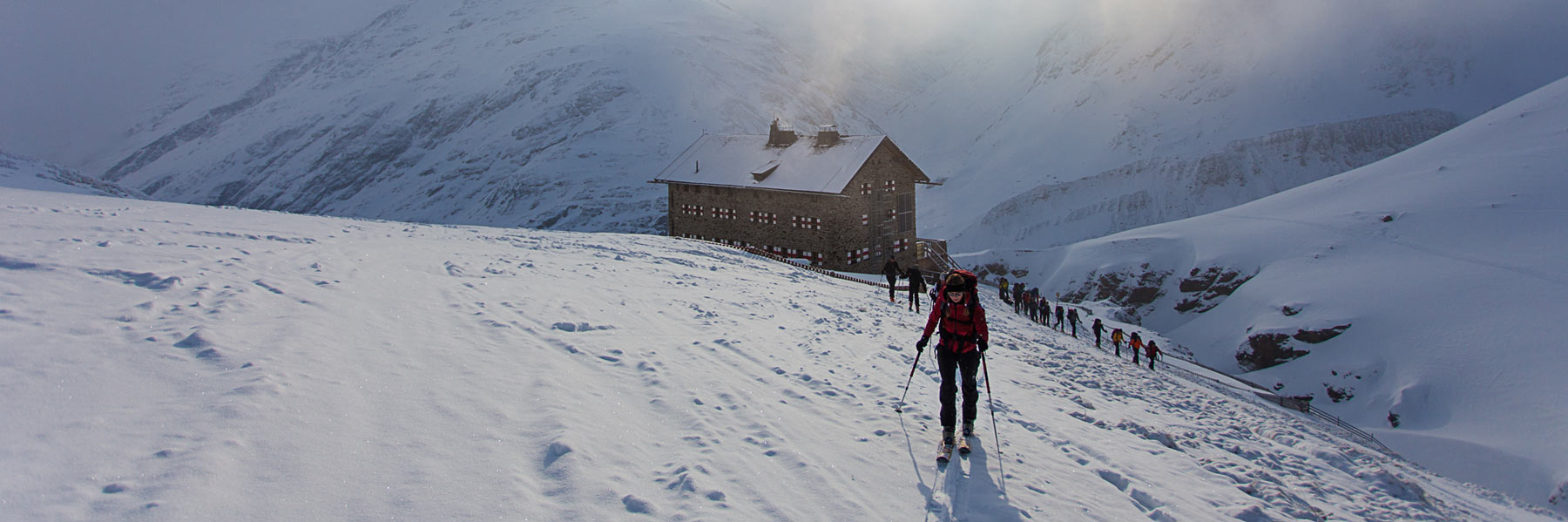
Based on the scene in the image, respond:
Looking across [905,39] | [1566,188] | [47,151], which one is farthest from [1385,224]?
[47,151]

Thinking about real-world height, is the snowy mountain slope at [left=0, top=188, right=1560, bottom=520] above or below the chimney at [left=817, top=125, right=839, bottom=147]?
below

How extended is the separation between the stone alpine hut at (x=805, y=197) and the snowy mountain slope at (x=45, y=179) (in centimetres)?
2319

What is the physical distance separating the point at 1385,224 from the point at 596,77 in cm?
7555

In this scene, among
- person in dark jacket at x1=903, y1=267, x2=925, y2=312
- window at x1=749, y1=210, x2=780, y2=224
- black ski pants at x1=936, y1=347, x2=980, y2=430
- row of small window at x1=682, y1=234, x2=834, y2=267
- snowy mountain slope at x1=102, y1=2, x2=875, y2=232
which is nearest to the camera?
black ski pants at x1=936, y1=347, x2=980, y2=430

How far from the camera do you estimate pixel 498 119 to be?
284ft

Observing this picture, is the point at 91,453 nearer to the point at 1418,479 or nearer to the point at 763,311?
the point at 763,311

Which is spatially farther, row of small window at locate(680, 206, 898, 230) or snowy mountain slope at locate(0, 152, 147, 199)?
row of small window at locate(680, 206, 898, 230)

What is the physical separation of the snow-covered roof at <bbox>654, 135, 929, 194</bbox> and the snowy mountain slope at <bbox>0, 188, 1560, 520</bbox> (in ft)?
69.2

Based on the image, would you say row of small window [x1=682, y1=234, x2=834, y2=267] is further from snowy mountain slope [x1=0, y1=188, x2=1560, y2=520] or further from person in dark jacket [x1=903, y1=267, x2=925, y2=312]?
snowy mountain slope [x1=0, y1=188, x2=1560, y2=520]

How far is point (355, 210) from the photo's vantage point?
78.5 m

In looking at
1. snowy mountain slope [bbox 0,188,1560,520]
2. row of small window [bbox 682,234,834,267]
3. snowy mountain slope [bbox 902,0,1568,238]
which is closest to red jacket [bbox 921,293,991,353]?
snowy mountain slope [bbox 0,188,1560,520]

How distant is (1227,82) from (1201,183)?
52.3ft

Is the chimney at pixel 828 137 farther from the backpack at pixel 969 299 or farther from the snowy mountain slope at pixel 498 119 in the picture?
the snowy mountain slope at pixel 498 119

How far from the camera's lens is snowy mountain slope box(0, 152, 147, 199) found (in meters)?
28.5
